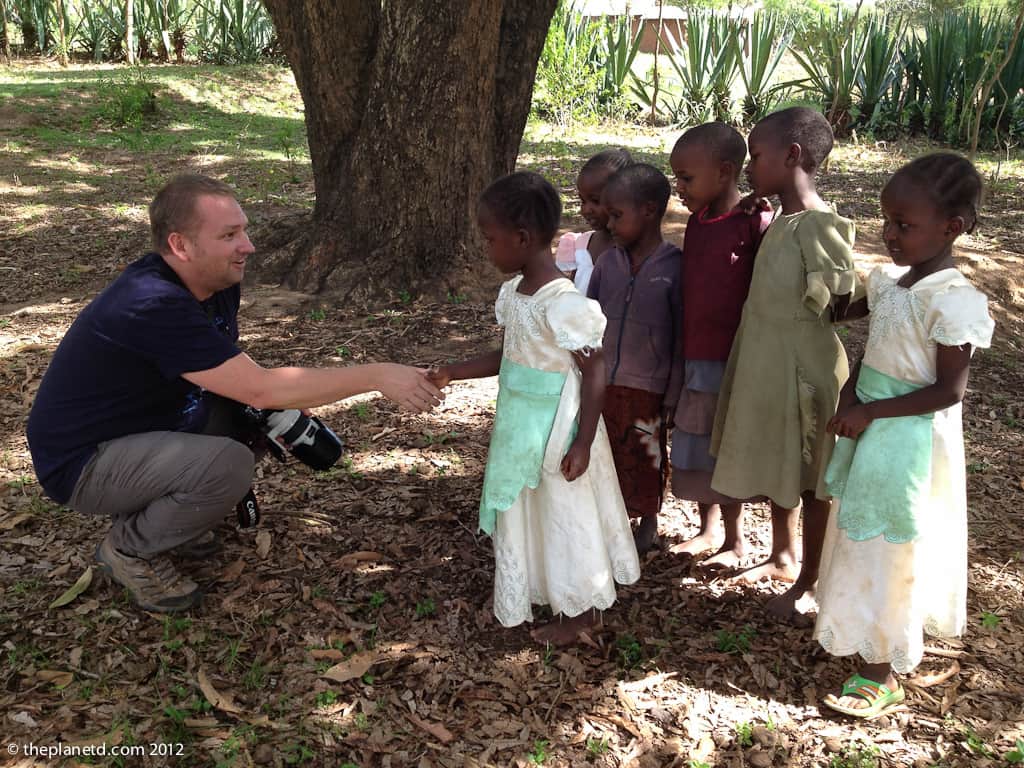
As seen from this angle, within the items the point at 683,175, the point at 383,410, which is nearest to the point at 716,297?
the point at 683,175

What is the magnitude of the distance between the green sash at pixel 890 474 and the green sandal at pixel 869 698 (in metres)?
0.48

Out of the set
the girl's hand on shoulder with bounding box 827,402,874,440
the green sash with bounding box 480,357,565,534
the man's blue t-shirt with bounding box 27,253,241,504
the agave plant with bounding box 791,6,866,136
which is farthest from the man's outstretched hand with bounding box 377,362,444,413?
the agave plant with bounding box 791,6,866,136

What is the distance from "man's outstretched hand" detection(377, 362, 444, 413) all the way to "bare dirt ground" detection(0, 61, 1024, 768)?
29.0 inches

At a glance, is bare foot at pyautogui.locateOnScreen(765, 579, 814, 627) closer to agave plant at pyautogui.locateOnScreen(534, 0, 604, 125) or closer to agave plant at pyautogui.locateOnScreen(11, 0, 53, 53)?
agave plant at pyautogui.locateOnScreen(534, 0, 604, 125)

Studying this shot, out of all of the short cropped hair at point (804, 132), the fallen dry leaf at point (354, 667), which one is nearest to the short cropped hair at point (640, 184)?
the short cropped hair at point (804, 132)

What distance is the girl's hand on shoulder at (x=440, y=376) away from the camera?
117 inches

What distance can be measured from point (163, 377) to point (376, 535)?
1.07m

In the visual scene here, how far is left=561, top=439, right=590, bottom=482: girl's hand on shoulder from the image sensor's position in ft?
8.71

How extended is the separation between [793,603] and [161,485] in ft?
7.39

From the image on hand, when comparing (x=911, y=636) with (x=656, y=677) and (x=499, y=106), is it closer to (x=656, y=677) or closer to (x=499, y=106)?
(x=656, y=677)

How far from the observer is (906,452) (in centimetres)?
247

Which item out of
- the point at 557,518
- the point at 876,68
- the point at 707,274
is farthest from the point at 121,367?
the point at 876,68

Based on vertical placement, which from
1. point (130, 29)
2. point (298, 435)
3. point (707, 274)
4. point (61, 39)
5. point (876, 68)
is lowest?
point (298, 435)

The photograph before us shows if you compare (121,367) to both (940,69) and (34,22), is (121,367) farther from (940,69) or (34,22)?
(34,22)
